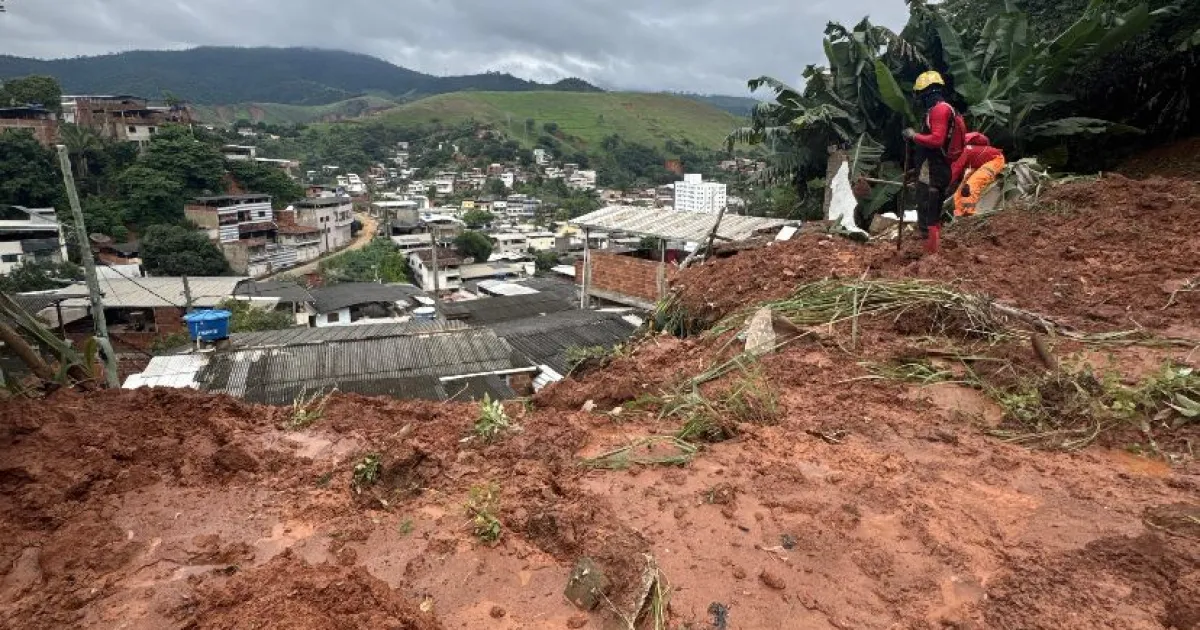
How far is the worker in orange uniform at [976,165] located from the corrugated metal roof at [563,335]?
7028 millimetres

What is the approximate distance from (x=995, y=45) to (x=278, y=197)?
5029cm

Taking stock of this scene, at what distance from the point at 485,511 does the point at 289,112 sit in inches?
7333

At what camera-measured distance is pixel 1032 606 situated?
83.6 inches

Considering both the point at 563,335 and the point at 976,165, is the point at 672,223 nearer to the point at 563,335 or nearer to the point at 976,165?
the point at 563,335

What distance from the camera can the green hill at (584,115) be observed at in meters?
118

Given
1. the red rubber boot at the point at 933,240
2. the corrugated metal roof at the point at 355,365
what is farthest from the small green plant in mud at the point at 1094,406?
the corrugated metal roof at the point at 355,365

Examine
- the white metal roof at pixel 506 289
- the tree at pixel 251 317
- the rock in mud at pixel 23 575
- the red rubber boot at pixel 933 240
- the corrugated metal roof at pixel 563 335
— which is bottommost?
the white metal roof at pixel 506 289

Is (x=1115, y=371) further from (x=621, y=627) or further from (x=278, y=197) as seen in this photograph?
(x=278, y=197)

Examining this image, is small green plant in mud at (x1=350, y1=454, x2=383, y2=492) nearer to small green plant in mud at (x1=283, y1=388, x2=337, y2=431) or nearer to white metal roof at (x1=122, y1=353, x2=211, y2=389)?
small green plant in mud at (x1=283, y1=388, x2=337, y2=431)

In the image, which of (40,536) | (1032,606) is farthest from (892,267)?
(40,536)

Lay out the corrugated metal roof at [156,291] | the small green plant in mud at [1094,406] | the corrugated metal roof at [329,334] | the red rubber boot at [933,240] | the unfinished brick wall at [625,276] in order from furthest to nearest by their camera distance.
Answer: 1. the corrugated metal roof at [156,291]
2. the unfinished brick wall at [625,276]
3. the corrugated metal roof at [329,334]
4. the red rubber boot at [933,240]
5. the small green plant in mud at [1094,406]

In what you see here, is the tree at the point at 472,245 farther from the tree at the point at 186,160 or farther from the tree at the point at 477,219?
the tree at the point at 186,160

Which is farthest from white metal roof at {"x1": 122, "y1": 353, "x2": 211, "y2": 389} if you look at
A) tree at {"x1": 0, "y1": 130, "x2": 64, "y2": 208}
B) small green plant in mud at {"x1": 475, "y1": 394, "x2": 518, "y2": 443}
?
tree at {"x1": 0, "y1": 130, "x2": 64, "y2": 208}

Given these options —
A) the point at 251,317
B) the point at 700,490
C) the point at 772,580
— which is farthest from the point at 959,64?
the point at 251,317
